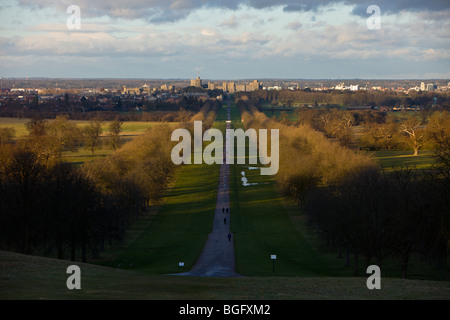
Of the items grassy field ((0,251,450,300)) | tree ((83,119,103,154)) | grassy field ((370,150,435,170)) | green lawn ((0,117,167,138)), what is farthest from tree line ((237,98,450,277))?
green lawn ((0,117,167,138))

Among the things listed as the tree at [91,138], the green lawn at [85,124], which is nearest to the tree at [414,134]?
the tree at [91,138]

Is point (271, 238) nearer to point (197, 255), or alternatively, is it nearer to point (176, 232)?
point (176, 232)

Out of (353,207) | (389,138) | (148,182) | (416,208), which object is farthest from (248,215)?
(389,138)

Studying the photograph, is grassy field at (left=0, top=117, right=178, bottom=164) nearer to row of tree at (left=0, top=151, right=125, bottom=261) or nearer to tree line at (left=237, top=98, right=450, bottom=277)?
row of tree at (left=0, top=151, right=125, bottom=261)

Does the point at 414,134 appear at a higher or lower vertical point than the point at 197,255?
higher

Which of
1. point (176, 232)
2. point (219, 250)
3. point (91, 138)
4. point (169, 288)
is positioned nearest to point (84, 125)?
point (91, 138)

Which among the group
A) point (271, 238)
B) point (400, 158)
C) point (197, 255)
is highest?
point (400, 158)

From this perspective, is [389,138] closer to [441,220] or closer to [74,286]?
[441,220]
